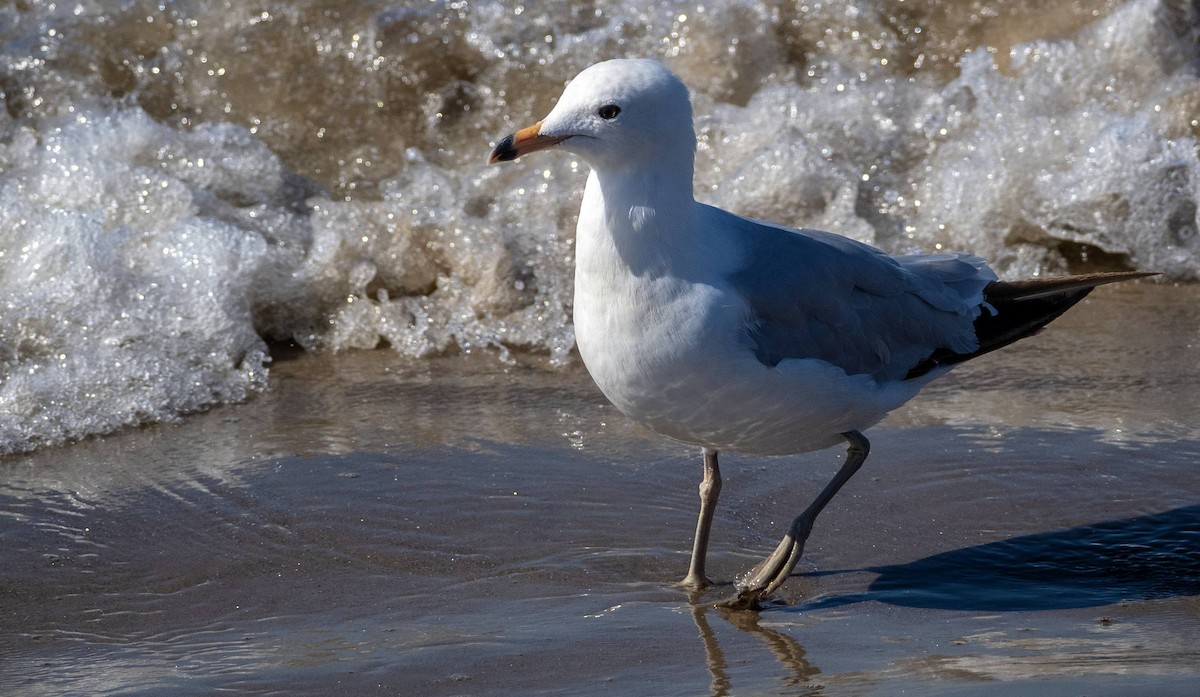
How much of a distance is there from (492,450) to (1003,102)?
13.7ft

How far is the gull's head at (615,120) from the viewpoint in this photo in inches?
134

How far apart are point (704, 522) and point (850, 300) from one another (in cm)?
72

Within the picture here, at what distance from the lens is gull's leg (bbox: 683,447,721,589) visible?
3.86 metres

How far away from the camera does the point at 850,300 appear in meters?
3.93

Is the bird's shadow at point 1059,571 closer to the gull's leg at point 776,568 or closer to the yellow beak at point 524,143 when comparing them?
the gull's leg at point 776,568

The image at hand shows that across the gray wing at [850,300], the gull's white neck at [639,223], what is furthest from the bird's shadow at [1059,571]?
the gull's white neck at [639,223]

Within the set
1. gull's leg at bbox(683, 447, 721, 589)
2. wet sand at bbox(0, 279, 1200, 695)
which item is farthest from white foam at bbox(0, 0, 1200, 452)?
gull's leg at bbox(683, 447, 721, 589)

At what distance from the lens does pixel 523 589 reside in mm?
3805

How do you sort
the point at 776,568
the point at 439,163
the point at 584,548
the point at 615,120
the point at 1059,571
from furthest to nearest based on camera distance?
the point at 439,163, the point at 584,548, the point at 1059,571, the point at 776,568, the point at 615,120

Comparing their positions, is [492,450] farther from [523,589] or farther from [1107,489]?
[1107,489]

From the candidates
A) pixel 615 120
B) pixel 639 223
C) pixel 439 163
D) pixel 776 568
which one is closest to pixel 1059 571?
pixel 776 568

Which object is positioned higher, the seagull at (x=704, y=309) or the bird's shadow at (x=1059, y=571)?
the seagull at (x=704, y=309)

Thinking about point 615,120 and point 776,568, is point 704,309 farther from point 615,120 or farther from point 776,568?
point 776,568

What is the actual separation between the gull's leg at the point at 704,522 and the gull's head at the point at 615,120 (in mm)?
960
